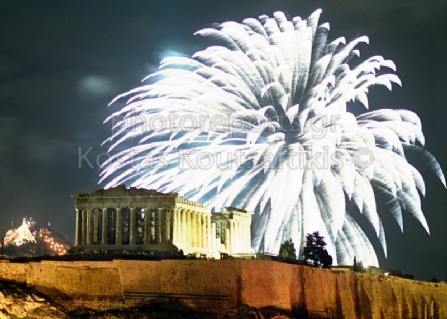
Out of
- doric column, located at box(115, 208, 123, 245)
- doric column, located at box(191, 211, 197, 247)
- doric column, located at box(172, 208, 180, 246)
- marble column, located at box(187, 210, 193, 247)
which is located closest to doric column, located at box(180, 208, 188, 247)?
marble column, located at box(187, 210, 193, 247)

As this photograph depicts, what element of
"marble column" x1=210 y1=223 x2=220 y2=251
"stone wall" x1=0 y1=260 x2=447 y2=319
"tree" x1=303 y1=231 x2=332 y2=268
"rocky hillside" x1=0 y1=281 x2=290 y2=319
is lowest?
"rocky hillside" x1=0 y1=281 x2=290 y2=319

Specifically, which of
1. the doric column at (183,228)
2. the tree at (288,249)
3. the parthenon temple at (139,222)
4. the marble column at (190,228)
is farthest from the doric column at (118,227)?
the tree at (288,249)

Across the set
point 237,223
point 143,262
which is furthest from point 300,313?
point 237,223

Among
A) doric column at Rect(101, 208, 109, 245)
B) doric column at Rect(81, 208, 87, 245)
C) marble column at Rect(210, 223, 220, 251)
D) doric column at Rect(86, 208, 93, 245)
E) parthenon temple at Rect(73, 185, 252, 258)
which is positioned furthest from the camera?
marble column at Rect(210, 223, 220, 251)

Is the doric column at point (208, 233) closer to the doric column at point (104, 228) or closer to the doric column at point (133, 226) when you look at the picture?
the doric column at point (133, 226)

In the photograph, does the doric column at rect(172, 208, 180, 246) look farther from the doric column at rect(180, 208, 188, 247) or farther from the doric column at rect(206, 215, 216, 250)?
the doric column at rect(206, 215, 216, 250)

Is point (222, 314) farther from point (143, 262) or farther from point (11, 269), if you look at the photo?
point (11, 269)
